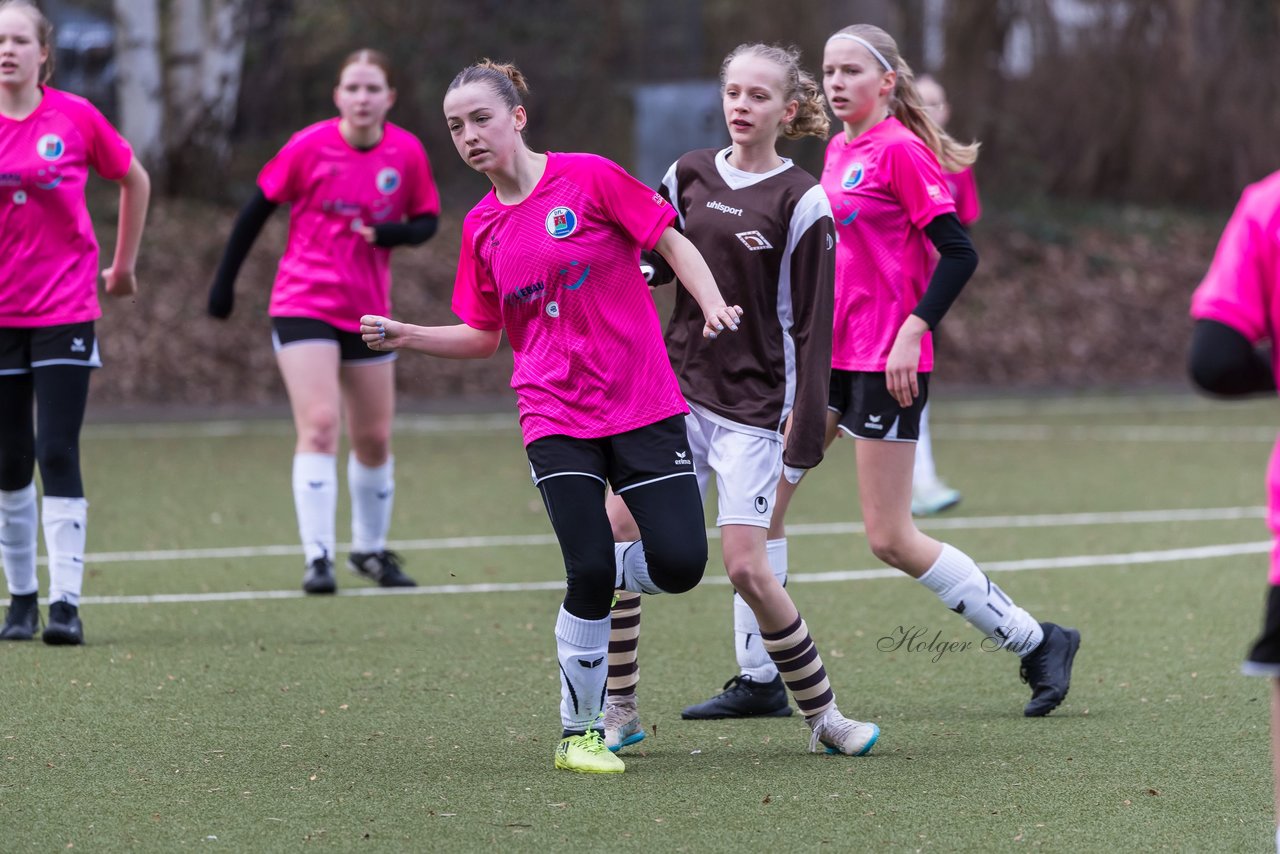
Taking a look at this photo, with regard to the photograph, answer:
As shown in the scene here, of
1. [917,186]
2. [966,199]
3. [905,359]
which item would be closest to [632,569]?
[905,359]

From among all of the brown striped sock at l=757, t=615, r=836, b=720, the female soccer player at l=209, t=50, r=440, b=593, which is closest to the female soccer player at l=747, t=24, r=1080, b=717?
the brown striped sock at l=757, t=615, r=836, b=720

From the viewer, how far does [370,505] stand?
866 cm

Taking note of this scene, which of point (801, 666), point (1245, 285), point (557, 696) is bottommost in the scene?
point (557, 696)

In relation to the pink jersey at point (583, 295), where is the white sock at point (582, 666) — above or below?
below

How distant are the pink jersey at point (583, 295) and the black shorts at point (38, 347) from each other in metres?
2.42

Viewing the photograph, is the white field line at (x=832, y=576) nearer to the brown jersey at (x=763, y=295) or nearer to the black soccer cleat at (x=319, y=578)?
the black soccer cleat at (x=319, y=578)

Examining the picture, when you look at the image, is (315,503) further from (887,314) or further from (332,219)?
(887,314)

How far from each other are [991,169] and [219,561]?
18124 millimetres

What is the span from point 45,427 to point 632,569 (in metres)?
2.81

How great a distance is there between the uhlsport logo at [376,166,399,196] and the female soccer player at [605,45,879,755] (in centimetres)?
336

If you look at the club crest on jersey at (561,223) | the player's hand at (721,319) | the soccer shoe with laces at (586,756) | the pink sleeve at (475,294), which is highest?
the club crest on jersey at (561,223)

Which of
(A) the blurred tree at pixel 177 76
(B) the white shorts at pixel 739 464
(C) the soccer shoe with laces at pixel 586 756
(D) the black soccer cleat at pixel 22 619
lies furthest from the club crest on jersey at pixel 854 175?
(A) the blurred tree at pixel 177 76

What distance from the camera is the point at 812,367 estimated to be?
5164 millimetres

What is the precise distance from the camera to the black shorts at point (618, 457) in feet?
16.4
